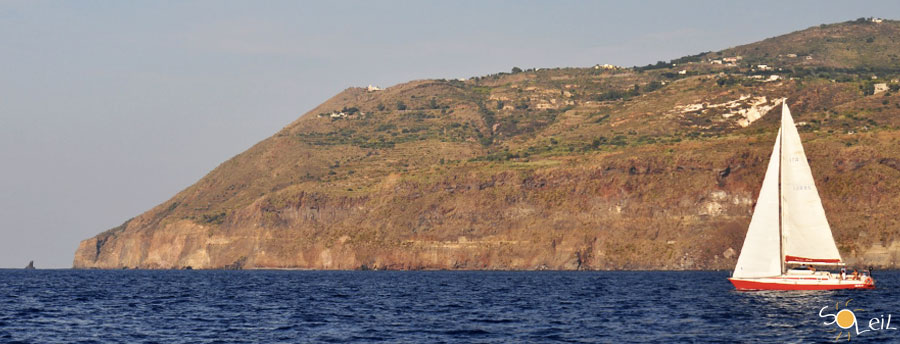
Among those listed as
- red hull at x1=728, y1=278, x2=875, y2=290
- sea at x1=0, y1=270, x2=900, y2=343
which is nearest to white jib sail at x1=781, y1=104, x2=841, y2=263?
red hull at x1=728, y1=278, x2=875, y2=290

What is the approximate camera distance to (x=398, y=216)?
598 ft

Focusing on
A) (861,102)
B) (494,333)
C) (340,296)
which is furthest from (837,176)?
(494,333)

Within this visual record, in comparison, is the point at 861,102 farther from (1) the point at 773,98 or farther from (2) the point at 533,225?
(2) the point at 533,225

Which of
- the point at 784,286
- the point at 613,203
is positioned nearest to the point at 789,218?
the point at 784,286

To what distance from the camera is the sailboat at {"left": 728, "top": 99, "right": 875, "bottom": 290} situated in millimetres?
73438

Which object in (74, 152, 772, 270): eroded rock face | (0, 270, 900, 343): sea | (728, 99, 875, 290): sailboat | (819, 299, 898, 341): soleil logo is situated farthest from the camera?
(74, 152, 772, 270): eroded rock face

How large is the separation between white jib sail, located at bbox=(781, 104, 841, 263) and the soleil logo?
1083 cm

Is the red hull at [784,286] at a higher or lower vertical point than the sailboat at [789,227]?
lower

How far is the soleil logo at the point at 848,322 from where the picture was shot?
5100 cm

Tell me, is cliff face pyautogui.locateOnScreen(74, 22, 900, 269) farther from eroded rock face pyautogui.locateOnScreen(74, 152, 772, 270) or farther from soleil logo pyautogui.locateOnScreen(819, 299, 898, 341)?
soleil logo pyautogui.locateOnScreen(819, 299, 898, 341)

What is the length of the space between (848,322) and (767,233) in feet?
61.7

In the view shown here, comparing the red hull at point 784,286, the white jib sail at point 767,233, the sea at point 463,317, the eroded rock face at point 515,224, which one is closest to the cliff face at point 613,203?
the eroded rock face at point 515,224

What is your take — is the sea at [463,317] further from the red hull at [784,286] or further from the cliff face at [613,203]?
the cliff face at [613,203]

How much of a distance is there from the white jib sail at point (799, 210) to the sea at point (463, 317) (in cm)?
297
